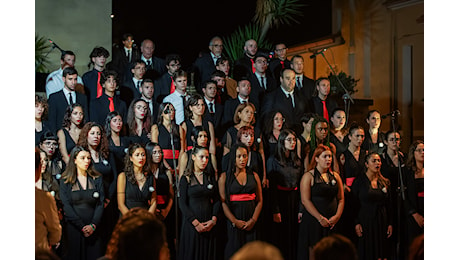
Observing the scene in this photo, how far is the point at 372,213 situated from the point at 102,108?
2420mm

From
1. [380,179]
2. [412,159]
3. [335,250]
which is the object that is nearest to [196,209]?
[380,179]

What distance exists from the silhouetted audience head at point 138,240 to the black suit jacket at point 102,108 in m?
2.24

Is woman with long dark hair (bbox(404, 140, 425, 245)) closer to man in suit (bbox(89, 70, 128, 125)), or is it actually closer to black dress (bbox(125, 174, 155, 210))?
black dress (bbox(125, 174, 155, 210))

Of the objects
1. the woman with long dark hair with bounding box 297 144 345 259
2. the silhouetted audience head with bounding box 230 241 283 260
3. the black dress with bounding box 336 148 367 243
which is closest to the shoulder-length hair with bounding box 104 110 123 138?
the woman with long dark hair with bounding box 297 144 345 259

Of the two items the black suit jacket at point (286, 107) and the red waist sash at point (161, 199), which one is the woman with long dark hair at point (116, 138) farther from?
the black suit jacket at point (286, 107)

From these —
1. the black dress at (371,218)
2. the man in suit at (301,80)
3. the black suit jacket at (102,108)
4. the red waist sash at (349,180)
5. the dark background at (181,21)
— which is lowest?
the black dress at (371,218)

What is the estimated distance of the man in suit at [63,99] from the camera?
4.98m

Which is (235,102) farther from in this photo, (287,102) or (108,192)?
(108,192)

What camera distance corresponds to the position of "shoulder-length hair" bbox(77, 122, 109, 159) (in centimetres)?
485

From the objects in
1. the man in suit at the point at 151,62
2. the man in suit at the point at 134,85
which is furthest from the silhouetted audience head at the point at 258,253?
the man in suit at the point at 151,62

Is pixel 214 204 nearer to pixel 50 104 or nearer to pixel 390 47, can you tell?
pixel 50 104

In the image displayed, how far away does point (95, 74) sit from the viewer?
211 inches
